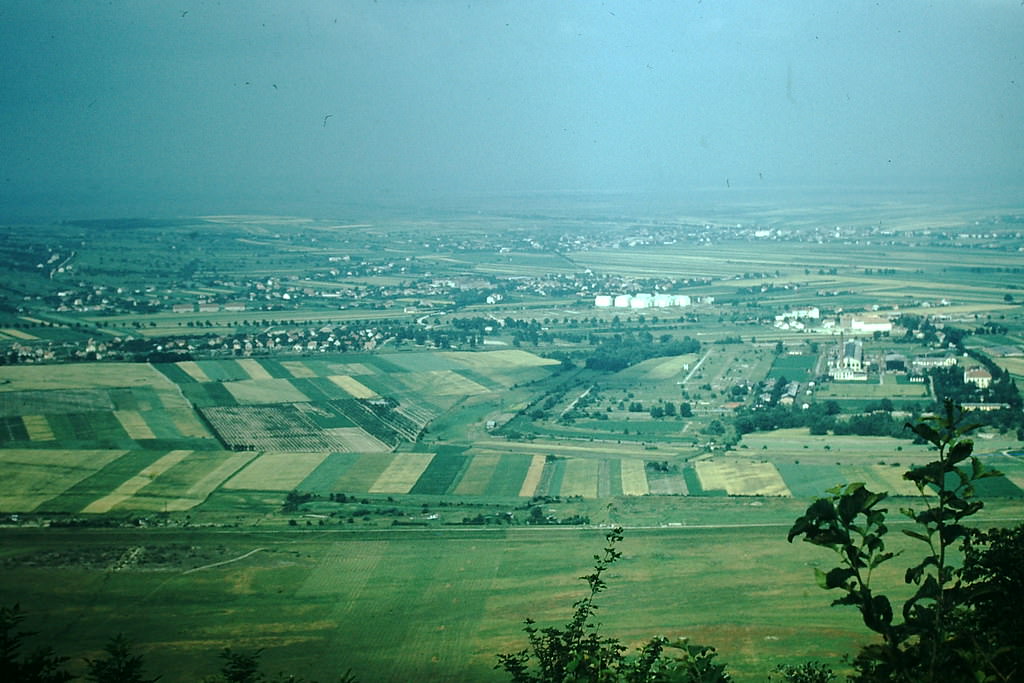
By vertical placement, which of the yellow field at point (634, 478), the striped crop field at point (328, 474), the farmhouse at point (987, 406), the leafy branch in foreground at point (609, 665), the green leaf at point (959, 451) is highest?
the green leaf at point (959, 451)

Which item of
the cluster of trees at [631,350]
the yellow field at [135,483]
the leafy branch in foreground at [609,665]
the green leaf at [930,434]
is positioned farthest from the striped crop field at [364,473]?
the green leaf at [930,434]

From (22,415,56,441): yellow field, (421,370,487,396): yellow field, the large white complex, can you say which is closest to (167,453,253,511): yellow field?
(22,415,56,441): yellow field

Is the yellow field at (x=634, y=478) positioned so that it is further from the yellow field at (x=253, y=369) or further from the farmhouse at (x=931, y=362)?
the yellow field at (x=253, y=369)

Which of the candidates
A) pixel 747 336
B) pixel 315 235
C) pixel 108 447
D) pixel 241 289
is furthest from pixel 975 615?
pixel 315 235

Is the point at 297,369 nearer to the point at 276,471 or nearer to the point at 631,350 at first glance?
the point at 276,471

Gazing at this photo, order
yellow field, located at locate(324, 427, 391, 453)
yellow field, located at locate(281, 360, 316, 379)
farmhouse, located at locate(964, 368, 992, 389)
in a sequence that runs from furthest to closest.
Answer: yellow field, located at locate(281, 360, 316, 379)
farmhouse, located at locate(964, 368, 992, 389)
yellow field, located at locate(324, 427, 391, 453)

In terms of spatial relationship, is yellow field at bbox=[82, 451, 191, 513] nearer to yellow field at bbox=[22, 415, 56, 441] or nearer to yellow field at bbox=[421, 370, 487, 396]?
yellow field at bbox=[22, 415, 56, 441]
